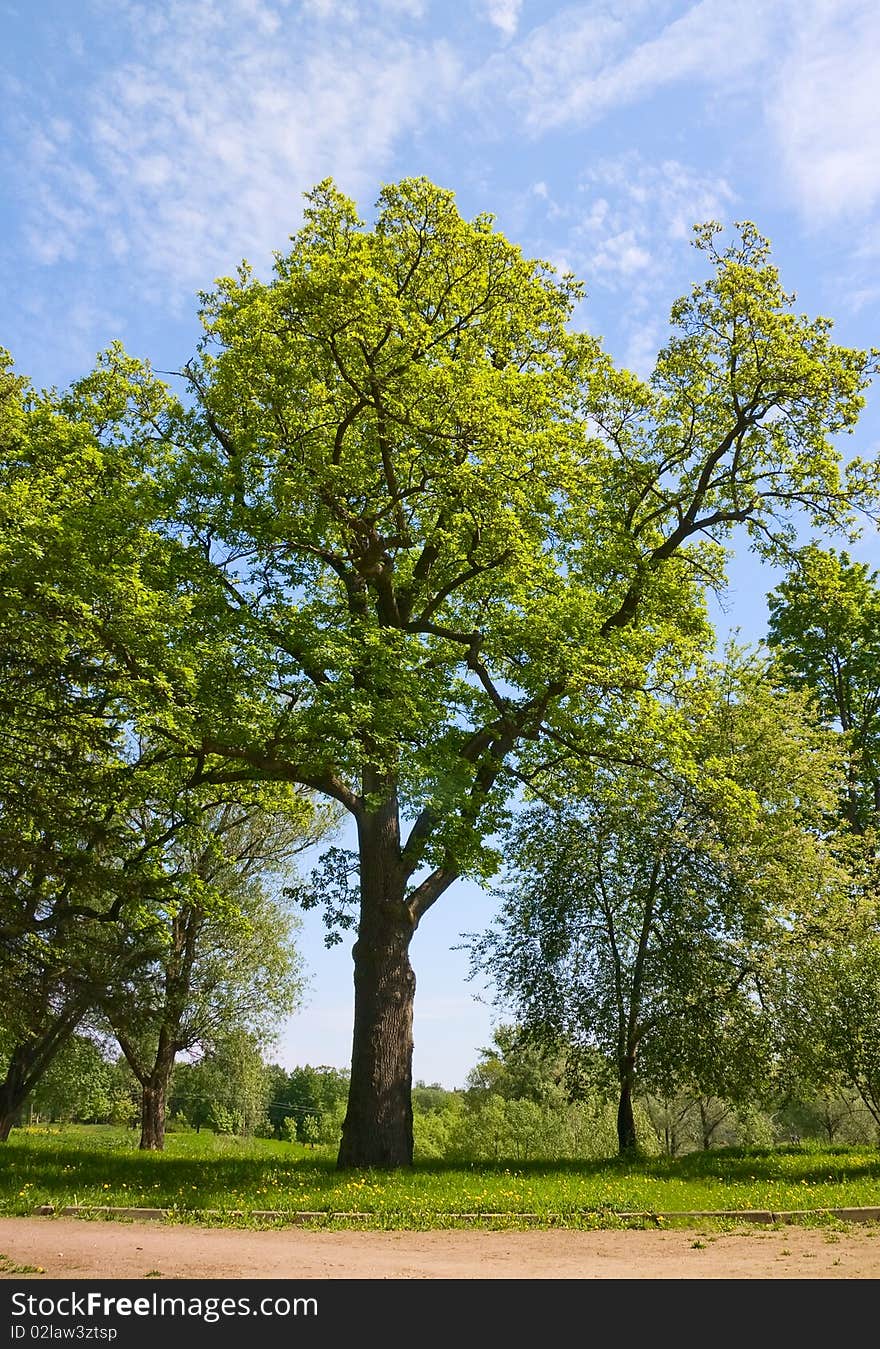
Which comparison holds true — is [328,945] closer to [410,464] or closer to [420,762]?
[420,762]

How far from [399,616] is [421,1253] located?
12346mm

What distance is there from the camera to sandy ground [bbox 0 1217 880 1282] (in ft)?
25.7

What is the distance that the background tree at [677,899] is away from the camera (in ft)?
70.9

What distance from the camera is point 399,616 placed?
19.5 m

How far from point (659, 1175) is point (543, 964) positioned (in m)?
7.53

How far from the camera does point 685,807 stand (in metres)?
23.3

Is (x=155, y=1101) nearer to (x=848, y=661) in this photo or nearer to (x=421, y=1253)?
(x=421, y=1253)

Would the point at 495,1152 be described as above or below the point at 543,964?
below

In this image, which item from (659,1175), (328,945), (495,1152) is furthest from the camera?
(495,1152)

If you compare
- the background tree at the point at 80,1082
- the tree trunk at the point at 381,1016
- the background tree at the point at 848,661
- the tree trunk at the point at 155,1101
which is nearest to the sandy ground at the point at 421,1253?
the tree trunk at the point at 381,1016

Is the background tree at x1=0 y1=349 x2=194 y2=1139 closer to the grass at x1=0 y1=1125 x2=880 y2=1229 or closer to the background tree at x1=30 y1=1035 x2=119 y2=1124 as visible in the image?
the grass at x1=0 y1=1125 x2=880 y2=1229

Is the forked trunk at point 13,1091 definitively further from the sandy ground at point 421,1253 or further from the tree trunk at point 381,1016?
the sandy ground at point 421,1253
